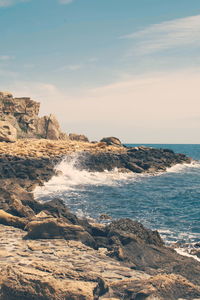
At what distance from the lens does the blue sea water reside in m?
27.0

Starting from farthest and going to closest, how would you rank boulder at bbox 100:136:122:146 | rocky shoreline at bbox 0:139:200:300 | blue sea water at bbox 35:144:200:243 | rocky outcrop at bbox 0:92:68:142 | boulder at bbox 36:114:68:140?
1. boulder at bbox 36:114:68:140
2. rocky outcrop at bbox 0:92:68:142
3. boulder at bbox 100:136:122:146
4. blue sea water at bbox 35:144:200:243
5. rocky shoreline at bbox 0:139:200:300

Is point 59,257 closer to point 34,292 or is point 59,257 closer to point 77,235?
point 77,235

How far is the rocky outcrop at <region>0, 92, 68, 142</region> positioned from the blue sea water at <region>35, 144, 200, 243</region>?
29.8m

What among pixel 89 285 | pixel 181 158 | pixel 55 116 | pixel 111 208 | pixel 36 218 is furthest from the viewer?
pixel 55 116

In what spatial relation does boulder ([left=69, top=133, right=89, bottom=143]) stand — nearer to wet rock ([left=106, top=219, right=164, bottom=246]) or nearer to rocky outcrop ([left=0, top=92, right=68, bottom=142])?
rocky outcrop ([left=0, top=92, right=68, bottom=142])

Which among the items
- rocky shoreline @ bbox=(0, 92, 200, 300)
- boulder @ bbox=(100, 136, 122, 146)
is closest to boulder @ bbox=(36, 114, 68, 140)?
boulder @ bbox=(100, 136, 122, 146)

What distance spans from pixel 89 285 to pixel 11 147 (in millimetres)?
45080

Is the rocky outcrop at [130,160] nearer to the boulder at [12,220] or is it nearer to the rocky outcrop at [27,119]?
the rocky outcrop at [27,119]

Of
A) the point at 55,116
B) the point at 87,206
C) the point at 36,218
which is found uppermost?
the point at 55,116

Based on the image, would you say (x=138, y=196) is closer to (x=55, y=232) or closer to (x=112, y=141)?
(x=55, y=232)

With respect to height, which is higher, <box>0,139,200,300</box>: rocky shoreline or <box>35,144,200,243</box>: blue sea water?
<box>0,139,200,300</box>: rocky shoreline

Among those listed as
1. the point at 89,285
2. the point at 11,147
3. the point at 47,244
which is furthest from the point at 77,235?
the point at 11,147

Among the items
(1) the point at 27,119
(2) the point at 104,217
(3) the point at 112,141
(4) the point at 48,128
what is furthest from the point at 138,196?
(4) the point at 48,128

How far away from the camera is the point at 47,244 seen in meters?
15.0
